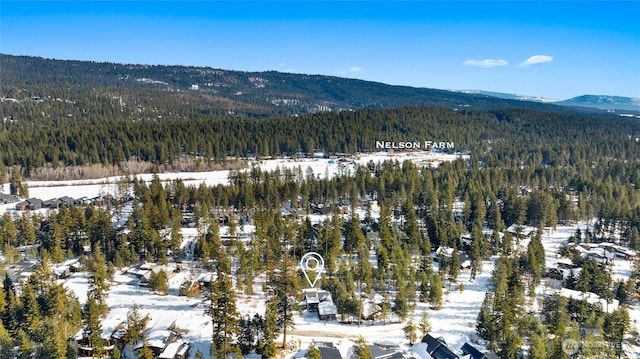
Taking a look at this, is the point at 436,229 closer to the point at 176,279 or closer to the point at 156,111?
the point at 176,279

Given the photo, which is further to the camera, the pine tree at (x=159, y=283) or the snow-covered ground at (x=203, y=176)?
the snow-covered ground at (x=203, y=176)

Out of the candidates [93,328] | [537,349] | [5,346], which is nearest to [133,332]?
[93,328]

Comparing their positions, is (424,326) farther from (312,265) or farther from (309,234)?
(309,234)

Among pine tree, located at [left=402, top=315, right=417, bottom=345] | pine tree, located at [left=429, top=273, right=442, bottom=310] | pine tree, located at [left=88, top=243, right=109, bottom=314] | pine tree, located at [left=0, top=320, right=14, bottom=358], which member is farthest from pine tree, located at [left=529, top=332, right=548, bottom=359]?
pine tree, located at [left=0, top=320, right=14, bottom=358]

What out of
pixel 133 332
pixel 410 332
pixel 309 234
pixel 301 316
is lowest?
pixel 301 316

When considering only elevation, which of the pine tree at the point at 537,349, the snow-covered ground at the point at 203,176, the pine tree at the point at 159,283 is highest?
the snow-covered ground at the point at 203,176

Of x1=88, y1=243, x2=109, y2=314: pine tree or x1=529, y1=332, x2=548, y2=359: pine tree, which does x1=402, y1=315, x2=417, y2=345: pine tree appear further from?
x1=88, y1=243, x2=109, y2=314: pine tree

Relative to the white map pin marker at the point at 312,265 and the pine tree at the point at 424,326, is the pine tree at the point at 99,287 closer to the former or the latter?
the white map pin marker at the point at 312,265

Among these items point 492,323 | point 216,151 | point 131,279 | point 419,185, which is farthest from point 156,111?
point 492,323

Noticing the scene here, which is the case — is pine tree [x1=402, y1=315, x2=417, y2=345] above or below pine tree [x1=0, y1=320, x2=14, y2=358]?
below

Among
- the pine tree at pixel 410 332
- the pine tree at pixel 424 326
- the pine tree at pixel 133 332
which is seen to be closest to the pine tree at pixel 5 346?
the pine tree at pixel 133 332
